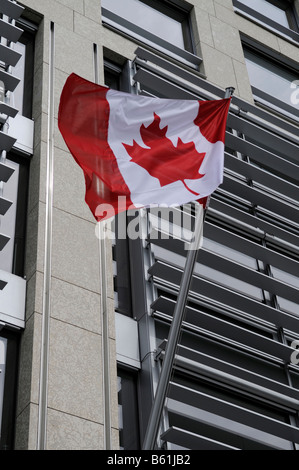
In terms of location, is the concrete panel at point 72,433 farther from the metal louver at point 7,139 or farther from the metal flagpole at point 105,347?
the metal louver at point 7,139

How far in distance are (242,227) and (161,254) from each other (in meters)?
1.68

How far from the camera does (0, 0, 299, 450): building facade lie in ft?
35.2

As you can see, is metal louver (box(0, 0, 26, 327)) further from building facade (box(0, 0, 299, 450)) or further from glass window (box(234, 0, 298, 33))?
glass window (box(234, 0, 298, 33))

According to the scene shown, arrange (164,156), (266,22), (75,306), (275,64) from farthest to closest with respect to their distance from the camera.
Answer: (266,22) < (275,64) < (75,306) < (164,156)

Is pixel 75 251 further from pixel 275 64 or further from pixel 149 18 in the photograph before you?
pixel 275 64

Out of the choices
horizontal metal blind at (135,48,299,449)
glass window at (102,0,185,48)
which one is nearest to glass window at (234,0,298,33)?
glass window at (102,0,185,48)

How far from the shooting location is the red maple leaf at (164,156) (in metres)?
10.5

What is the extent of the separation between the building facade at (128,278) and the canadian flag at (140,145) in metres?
0.86

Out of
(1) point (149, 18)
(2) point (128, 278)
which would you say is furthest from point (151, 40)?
(2) point (128, 278)

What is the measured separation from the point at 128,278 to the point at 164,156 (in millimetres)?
2999

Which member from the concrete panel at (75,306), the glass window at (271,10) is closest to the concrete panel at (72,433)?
the concrete panel at (75,306)

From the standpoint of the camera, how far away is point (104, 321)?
11.0 metres

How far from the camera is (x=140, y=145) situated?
1093 centimetres

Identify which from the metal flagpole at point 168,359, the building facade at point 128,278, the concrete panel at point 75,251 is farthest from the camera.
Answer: the concrete panel at point 75,251
